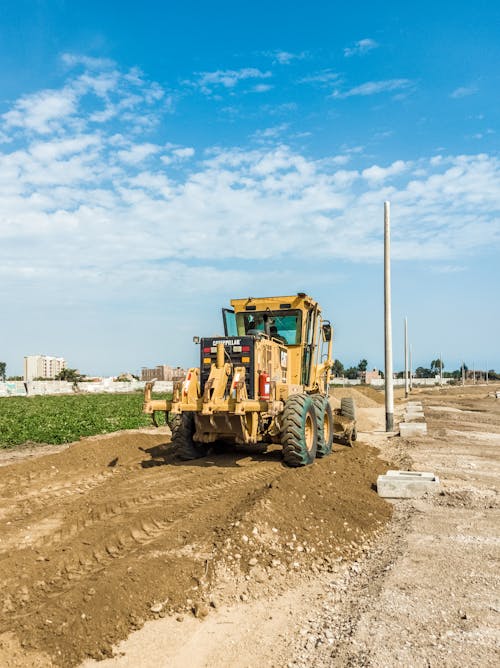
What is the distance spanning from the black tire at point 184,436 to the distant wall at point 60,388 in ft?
137

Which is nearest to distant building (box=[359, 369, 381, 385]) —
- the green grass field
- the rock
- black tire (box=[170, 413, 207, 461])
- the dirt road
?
the green grass field

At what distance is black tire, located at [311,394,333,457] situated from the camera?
41.1 ft

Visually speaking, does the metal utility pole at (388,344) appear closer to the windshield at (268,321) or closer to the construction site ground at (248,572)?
the windshield at (268,321)

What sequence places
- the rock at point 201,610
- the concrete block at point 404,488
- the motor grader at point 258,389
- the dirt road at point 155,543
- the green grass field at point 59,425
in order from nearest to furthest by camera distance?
1. the dirt road at point 155,543
2. the rock at point 201,610
3. the concrete block at point 404,488
4. the motor grader at point 258,389
5. the green grass field at point 59,425

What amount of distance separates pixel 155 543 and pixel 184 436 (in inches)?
213

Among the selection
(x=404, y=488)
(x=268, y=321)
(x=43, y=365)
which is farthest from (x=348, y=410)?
(x=43, y=365)

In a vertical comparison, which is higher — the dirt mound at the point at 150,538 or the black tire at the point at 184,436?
the black tire at the point at 184,436

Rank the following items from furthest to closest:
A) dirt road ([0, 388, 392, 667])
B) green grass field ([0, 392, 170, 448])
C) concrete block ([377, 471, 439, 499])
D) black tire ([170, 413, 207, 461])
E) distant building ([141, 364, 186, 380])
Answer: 1. distant building ([141, 364, 186, 380])
2. green grass field ([0, 392, 170, 448])
3. black tire ([170, 413, 207, 461])
4. concrete block ([377, 471, 439, 499])
5. dirt road ([0, 388, 392, 667])

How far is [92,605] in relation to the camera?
195 inches

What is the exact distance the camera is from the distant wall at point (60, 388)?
165 ft

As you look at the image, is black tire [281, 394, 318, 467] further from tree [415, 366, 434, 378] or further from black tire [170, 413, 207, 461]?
tree [415, 366, 434, 378]

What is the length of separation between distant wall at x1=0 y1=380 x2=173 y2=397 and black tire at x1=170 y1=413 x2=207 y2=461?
137ft

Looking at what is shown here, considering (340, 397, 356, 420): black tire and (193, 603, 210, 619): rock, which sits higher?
(340, 397, 356, 420): black tire

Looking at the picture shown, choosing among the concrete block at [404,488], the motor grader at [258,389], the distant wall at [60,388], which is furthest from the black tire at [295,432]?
the distant wall at [60,388]
